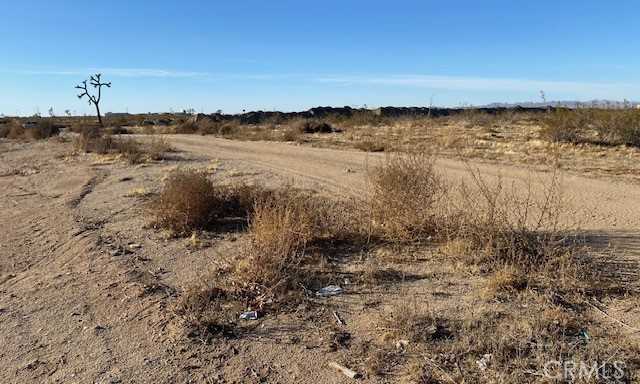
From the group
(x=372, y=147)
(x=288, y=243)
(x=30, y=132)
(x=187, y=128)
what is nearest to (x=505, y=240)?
(x=288, y=243)

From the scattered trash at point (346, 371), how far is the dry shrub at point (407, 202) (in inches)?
106

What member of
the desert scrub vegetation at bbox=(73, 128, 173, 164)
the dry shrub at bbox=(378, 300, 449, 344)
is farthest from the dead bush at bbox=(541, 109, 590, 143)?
the dry shrub at bbox=(378, 300, 449, 344)

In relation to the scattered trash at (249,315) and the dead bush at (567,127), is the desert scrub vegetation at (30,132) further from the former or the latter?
the scattered trash at (249,315)

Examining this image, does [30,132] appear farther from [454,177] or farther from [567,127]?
[454,177]

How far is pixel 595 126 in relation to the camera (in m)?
19.5

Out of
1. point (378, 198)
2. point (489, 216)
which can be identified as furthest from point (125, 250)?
point (489, 216)

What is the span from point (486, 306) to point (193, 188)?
471 centimetres

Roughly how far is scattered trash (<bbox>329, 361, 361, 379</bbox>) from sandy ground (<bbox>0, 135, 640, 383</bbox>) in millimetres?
56

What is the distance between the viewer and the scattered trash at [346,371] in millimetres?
3782

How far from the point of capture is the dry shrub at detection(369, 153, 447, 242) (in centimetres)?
658

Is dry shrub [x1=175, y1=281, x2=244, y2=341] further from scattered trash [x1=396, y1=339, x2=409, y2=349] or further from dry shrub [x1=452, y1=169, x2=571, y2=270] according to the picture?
dry shrub [x1=452, y1=169, x2=571, y2=270]

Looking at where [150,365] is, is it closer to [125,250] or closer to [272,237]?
[272,237]

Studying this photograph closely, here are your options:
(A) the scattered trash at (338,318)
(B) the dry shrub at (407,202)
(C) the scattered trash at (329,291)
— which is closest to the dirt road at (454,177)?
(B) the dry shrub at (407,202)

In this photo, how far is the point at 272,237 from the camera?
18.5 ft
